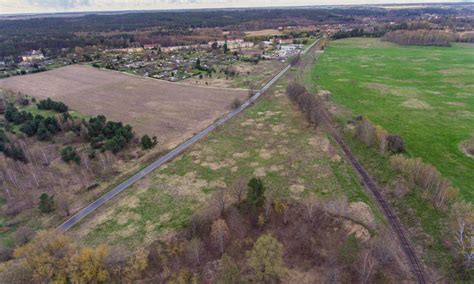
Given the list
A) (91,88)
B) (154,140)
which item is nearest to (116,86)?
(91,88)

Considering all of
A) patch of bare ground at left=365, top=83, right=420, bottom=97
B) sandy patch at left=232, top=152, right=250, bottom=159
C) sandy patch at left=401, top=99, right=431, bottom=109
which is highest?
patch of bare ground at left=365, top=83, right=420, bottom=97

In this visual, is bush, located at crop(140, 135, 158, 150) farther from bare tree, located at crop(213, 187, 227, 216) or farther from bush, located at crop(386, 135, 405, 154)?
bush, located at crop(386, 135, 405, 154)

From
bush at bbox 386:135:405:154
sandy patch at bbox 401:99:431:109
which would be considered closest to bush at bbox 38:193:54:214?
bush at bbox 386:135:405:154

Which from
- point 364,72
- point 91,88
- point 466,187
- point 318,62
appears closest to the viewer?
point 466,187

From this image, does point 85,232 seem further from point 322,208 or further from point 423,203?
point 423,203

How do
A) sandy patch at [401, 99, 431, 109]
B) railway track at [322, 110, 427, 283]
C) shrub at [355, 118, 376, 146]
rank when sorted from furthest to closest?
sandy patch at [401, 99, 431, 109] < shrub at [355, 118, 376, 146] < railway track at [322, 110, 427, 283]

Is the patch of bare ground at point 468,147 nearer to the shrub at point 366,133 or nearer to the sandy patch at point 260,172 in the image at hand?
the shrub at point 366,133

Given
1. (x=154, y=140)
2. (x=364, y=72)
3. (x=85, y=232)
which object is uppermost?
(x=364, y=72)

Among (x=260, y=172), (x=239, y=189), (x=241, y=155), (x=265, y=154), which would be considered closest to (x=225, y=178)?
(x=239, y=189)
